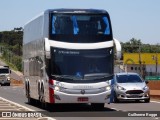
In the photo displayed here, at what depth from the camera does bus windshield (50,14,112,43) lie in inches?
861

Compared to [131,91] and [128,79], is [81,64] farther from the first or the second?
[128,79]

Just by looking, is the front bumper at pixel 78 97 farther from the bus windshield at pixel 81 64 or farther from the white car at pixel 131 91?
the white car at pixel 131 91

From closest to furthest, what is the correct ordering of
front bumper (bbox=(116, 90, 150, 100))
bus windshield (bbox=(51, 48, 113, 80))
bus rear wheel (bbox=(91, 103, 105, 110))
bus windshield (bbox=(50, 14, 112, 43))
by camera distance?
bus windshield (bbox=(51, 48, 113, 80)), bus windshield (bbox=(50, 14, 112, 43)), bus rear wheel (bbox=(91, 103, 105, 110)), front bumper (bbox=(116, 90, 150, 100))

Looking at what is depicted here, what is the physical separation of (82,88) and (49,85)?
1298mm

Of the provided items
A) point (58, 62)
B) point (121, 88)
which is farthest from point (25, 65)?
point (58, 62)

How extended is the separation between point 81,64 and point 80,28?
1457 millimetres

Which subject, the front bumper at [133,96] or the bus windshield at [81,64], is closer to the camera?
the bus windshield at [81,64]

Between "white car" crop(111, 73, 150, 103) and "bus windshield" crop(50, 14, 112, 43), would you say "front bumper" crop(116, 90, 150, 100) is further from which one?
"bus windshield" crop(50, 14, 112, 43)

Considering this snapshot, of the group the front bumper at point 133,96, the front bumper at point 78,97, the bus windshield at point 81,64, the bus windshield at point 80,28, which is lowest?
the front bumper at point 133,96

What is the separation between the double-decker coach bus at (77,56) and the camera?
70.6 ft

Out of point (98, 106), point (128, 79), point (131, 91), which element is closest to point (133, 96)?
point (131, 91)

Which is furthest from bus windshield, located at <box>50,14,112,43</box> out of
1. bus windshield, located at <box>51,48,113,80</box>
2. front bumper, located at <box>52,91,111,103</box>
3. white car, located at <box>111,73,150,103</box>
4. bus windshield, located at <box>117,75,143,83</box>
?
bus windshield, located at <box>117,75,143,83</box>

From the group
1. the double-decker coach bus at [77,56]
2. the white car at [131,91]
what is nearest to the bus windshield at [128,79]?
the white car at [131,91]

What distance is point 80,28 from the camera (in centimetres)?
2208
